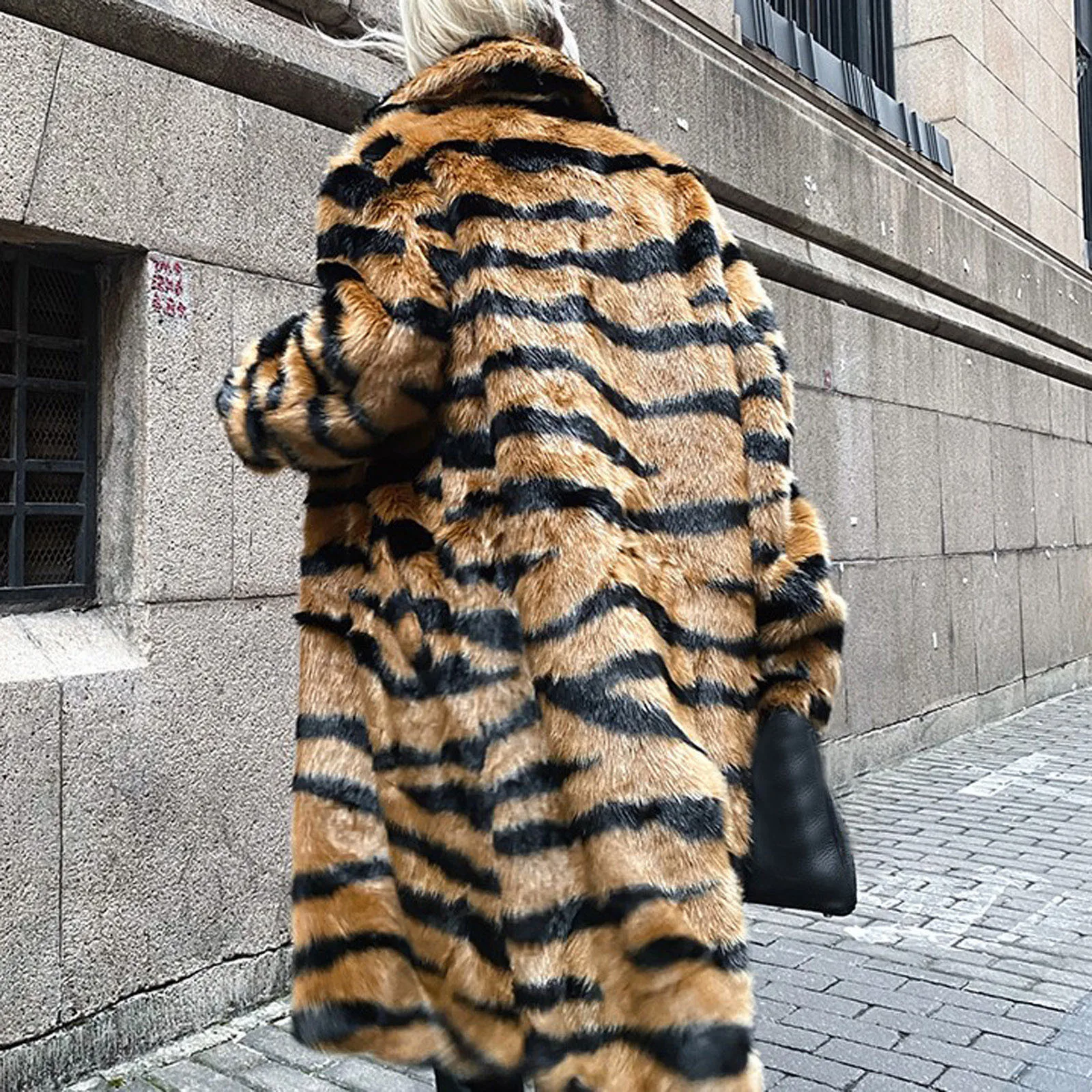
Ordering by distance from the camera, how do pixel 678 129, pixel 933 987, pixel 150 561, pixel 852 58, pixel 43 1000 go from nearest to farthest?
1. pixel 43 1000
2. pixel 150 561
3. pixel 933 987
4. pixel 678 129
5. pixel 852 58

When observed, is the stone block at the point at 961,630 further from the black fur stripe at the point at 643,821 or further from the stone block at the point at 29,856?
the black fur stripe at the point at 643,821

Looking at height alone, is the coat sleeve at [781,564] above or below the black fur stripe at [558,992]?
above

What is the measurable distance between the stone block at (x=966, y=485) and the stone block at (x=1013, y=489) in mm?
Answer: 157

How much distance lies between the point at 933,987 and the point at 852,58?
22.6 feet

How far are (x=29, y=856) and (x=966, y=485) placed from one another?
711 cm

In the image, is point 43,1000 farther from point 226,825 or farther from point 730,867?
point 730,867

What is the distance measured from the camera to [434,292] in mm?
1831

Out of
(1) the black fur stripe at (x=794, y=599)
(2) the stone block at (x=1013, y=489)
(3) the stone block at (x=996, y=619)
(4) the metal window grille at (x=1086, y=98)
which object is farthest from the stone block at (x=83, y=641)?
(4) the metal window grille at (x=1086, y=98)

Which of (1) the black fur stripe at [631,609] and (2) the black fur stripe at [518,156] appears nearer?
(1) the black fur stripe at [631,609]

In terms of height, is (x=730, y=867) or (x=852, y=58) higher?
(x=852, y=58)

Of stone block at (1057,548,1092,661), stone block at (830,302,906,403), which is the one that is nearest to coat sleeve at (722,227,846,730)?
stone block at (830,302,906,403)

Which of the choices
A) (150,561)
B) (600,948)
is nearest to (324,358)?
(600,948)

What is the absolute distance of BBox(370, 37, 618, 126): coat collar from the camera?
75.2 inches

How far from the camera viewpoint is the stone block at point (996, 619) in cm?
872
